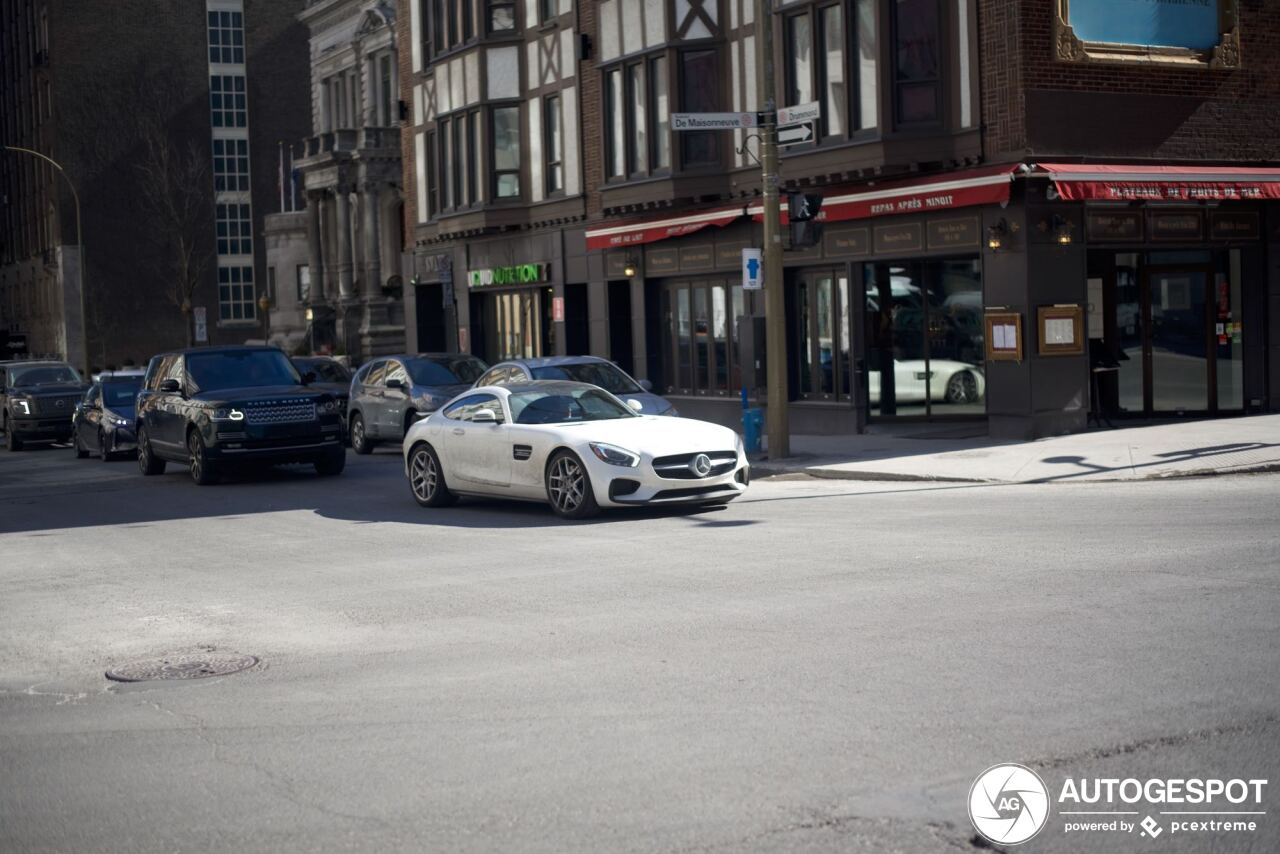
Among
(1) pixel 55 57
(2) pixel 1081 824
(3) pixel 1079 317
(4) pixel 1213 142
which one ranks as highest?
(1) pixel 55 57

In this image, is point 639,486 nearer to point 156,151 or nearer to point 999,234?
point 999,234

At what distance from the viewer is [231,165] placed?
249ft

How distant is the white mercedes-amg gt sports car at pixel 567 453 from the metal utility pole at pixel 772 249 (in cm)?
438

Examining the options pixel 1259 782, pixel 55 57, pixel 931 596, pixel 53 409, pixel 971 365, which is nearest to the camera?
pixel 1259 782

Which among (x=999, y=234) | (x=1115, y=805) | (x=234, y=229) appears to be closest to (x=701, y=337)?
(x=999, y=234)

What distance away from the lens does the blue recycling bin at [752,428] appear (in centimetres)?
2184

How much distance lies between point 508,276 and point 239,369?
572 inches

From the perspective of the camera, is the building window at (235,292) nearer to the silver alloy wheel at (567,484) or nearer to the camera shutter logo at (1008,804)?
the silver alloy wheel at (567,484)

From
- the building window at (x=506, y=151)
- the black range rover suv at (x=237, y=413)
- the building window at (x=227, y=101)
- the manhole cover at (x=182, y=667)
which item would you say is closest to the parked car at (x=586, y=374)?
the black range rover suv at (x=237, y=413)

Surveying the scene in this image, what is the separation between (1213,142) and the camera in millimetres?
23750

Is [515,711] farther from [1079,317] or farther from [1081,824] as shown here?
Result: [1079,317]

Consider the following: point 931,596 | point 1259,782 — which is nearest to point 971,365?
point 931,596

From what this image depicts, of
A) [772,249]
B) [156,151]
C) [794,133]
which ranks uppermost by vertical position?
[156,151]

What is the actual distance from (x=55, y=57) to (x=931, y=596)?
7225 cm
